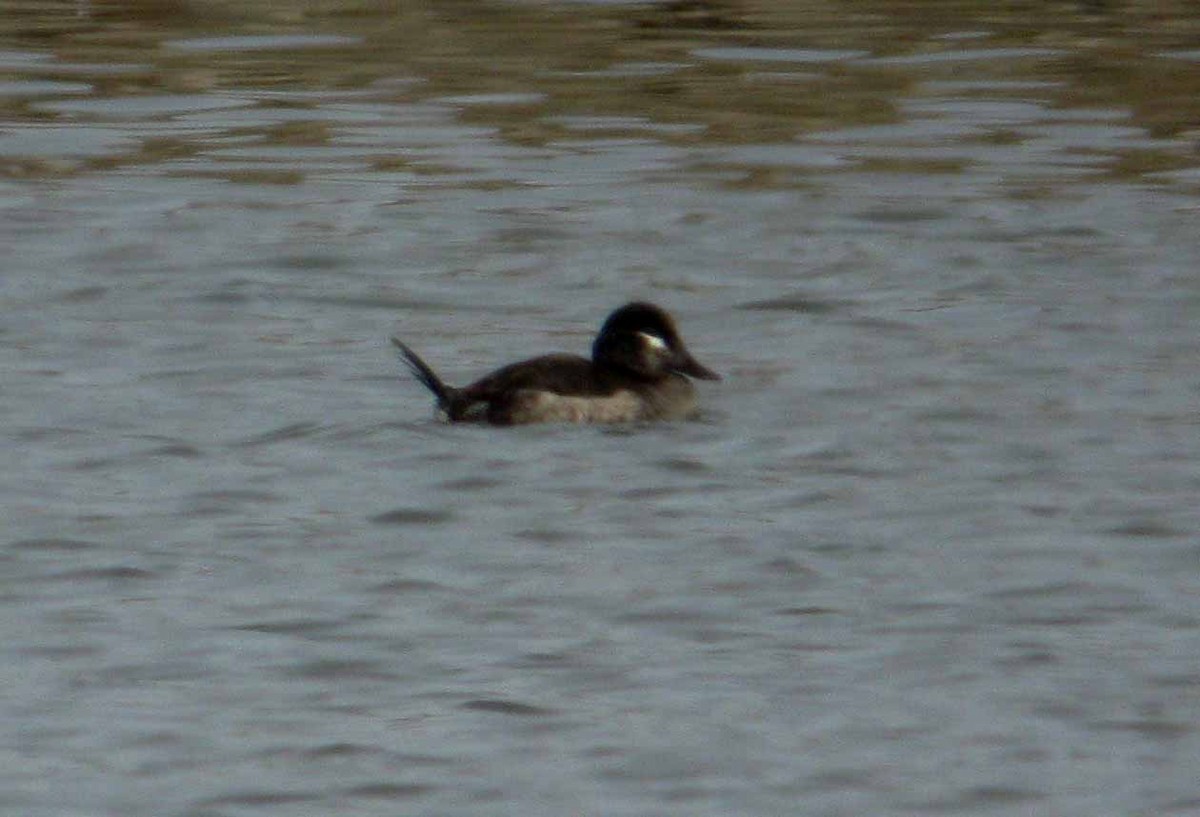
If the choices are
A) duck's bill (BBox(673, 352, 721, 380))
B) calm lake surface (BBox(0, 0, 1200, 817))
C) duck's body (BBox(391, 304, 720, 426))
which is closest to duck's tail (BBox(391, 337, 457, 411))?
duck's body (BBox(391, 304, 720, 426))

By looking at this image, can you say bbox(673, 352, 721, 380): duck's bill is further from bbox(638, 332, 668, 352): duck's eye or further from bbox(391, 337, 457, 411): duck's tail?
bbox(391, 337, 457, 411): duck's tail

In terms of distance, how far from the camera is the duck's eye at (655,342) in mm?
11156

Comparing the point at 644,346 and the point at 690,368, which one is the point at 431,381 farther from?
the point at 690,368

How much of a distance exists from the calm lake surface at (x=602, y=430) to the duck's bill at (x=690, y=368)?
0.19 metres

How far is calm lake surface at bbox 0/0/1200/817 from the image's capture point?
6.92m

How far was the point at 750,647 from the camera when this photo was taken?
7.70 metres

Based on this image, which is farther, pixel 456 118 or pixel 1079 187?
pixel 456 118

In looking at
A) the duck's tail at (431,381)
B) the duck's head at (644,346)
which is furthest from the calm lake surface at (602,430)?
the duck's head at (644,346)

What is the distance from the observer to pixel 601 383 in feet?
35.9

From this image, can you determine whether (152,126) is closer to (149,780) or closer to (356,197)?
(356,197)

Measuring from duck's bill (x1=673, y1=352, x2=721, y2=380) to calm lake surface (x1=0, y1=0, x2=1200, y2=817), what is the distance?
188 mm

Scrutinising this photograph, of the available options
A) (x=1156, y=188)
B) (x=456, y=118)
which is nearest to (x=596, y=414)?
(x=1156, y=188)

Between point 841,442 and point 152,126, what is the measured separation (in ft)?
27.0

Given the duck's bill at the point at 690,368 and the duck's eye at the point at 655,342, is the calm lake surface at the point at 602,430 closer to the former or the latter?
the duck's bill at the point at 690,368
